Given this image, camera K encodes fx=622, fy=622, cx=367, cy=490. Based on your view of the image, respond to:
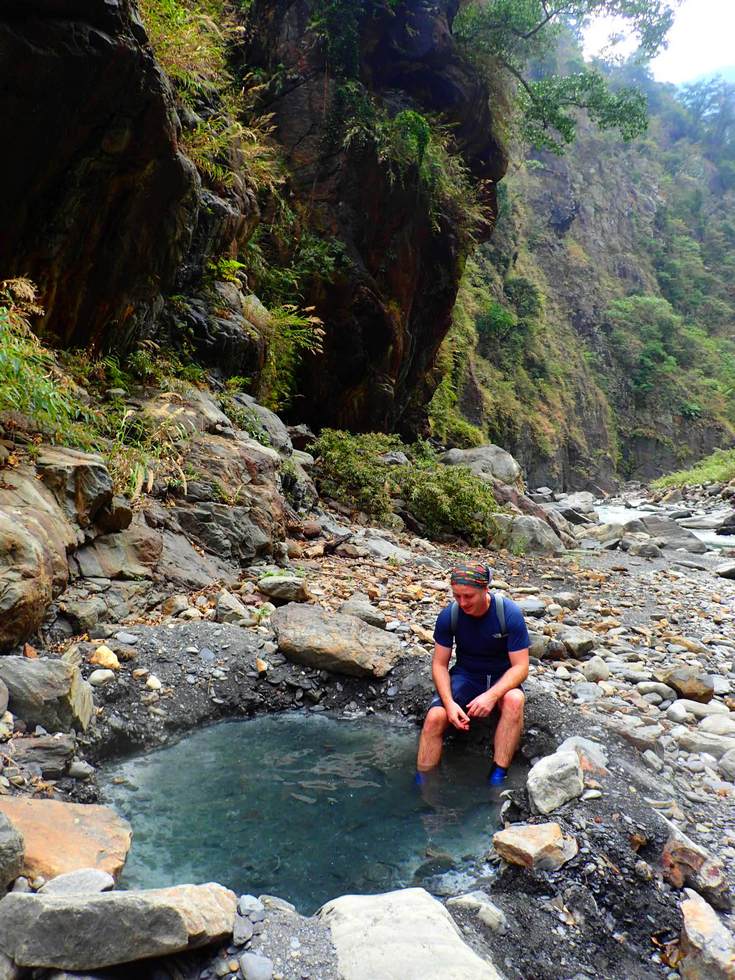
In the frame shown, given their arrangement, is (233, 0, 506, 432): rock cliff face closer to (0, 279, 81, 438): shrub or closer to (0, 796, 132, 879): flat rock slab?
(0, 279, 81, 438): shrub

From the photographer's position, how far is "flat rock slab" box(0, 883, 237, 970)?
1.74 meters

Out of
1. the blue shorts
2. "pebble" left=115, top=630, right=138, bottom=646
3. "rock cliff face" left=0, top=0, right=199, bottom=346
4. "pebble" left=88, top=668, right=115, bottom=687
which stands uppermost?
"rock cliff face" left=0, top=0, right=199, bottom=346

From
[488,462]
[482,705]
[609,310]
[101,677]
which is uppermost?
[609,310]

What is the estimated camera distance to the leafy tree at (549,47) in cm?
1382

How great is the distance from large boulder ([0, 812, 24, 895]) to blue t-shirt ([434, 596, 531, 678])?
2534mm

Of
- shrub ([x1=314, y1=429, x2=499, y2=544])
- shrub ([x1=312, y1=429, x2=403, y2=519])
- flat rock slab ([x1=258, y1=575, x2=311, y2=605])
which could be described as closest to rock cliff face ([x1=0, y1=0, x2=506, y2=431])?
shrub ([x1=312, y1=429, x2=403, y2=519])

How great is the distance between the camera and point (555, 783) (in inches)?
117

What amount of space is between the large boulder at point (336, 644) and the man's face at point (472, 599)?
3.34 ft

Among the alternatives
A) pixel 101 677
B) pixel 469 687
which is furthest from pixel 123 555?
pixel 469 687

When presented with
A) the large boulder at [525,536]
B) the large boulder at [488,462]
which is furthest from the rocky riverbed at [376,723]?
the large boulder at [488,462]

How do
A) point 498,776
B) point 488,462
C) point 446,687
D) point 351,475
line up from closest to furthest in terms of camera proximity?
point 498,776 → point 446,687 → point 351,475 → point 488,462

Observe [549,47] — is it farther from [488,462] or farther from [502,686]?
[502,686]

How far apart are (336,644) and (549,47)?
16.2 meters

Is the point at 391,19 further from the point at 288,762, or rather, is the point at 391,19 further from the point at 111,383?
the point at 288,762
